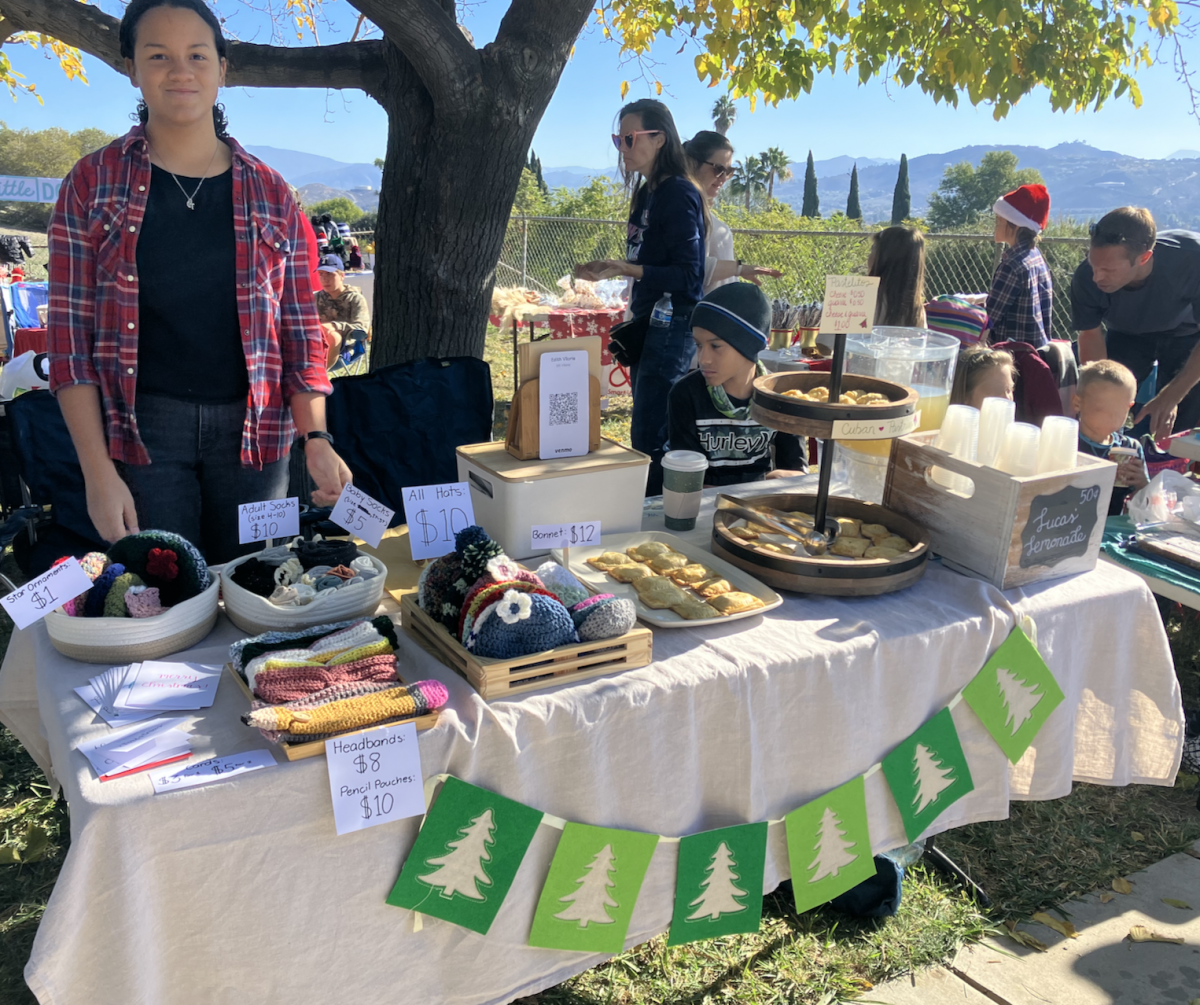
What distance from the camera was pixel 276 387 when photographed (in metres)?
1.94

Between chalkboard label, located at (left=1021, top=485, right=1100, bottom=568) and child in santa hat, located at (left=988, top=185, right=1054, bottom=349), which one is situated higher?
child in santa hat, located at (left=988, top=185, right=1054, bottom=349)

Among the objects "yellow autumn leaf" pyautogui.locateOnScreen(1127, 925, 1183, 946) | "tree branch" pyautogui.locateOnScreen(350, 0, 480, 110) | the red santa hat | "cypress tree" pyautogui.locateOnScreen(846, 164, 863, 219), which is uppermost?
"cypress tree" pyautogui.locateOnScreen(846, 164, 863, 219)

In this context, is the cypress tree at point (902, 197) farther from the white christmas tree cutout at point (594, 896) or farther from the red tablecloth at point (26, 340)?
the white christmas tree cutout at point (594, 896)

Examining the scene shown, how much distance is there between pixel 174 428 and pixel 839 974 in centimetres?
188

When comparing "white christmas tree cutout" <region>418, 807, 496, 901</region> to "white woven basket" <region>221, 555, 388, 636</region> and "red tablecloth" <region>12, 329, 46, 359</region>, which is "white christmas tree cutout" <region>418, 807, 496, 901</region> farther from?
"red tablecloth" <region>12, 329, 46, 359</region>

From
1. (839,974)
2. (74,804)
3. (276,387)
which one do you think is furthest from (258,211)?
(839,974)

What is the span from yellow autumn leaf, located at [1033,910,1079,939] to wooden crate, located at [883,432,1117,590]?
905 millimetres

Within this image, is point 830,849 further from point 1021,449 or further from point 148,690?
point 148,690

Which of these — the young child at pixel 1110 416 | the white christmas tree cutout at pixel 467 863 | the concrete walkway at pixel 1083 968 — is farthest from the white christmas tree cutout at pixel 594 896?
the young child at pixel 1110 416

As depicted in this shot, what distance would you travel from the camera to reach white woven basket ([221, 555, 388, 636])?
1458mm

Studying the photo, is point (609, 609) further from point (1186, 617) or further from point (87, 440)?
point (1186, 617)

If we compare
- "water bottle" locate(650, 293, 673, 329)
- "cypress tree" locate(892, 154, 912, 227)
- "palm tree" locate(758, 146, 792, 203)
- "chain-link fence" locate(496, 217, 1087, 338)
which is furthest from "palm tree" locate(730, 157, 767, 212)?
"water bottle" locate(650, 293, 673, 329)

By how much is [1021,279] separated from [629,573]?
3.23 m

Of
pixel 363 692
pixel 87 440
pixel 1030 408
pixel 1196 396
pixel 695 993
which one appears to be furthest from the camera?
pixel 1196 396
